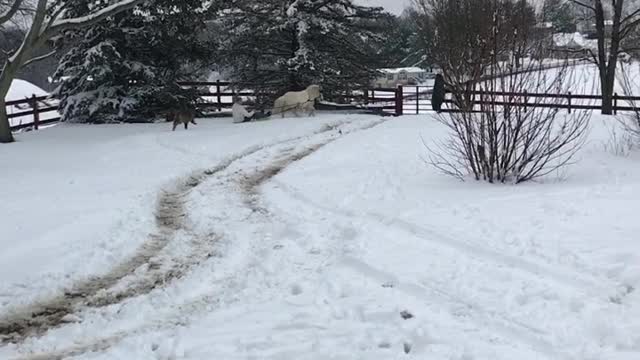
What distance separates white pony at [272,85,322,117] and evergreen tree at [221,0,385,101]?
294 cm

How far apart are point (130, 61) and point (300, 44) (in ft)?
21.4

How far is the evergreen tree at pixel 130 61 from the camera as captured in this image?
2016cm

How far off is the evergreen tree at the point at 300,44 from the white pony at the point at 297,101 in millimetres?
2937

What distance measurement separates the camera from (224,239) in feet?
24.9

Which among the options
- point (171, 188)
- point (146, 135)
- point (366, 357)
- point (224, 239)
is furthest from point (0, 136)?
point (366, 357)

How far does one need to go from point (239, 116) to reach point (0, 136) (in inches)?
275

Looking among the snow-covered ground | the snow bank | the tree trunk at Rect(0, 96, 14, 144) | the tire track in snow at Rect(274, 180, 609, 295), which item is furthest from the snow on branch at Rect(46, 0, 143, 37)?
the tire track in snow at Rect(274, 180, 609, 295)

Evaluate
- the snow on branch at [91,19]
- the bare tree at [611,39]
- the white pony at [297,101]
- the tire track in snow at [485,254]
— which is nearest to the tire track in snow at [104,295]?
the tire track in snow at [485,254]

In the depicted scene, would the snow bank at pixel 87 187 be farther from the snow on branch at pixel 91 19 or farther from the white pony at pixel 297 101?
the snow on branch at pixel 91 19

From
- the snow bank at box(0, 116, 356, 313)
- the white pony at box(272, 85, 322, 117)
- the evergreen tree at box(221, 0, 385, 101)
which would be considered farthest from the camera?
the evergreen tree at box(221, 0, 385, 101)

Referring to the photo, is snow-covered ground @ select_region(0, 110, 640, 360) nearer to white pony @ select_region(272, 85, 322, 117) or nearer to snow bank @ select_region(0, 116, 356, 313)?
snow bank @ select_region(0, 116, 356, 313)

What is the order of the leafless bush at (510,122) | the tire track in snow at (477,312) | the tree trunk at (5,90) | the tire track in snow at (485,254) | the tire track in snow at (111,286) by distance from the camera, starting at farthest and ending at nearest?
the tree trunk at (5,90) → the leafless bush at (510,122) → the tire track in snow at (485,254) → the tire track in snow at (111,286) → the tire track in snow at (477,312)

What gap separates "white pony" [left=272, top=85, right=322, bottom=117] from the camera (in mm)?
20984

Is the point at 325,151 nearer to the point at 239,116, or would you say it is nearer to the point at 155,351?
the point at 239,116
